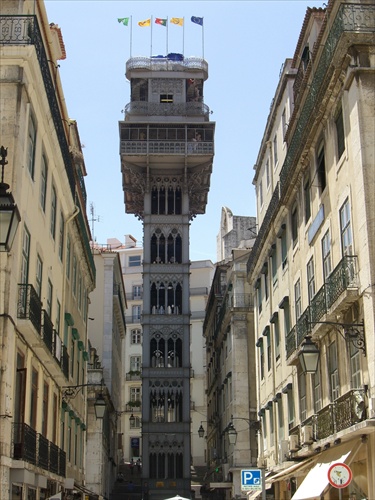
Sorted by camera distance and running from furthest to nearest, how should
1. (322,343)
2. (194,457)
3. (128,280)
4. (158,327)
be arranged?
(128,280) → (194,457) → (158,327) → (322,343)

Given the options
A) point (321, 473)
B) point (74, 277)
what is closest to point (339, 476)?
point (321, 473)

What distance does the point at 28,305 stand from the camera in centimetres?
1644

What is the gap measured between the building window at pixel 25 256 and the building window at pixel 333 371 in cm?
705

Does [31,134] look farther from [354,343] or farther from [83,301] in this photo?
Answer: [83,301]

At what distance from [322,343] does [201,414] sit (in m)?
58.6

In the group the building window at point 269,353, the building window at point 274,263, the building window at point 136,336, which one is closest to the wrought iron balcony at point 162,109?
the building window at point 274,263

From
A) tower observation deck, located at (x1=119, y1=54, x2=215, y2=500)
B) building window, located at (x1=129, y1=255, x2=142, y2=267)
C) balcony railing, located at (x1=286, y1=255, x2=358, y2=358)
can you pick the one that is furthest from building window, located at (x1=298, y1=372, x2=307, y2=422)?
building window, located at (x1=129, y1=255, x2=142, y2=267)

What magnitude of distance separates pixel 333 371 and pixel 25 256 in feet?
24.4

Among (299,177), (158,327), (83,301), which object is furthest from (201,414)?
(299,177)

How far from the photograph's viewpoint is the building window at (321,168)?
19.8 meters

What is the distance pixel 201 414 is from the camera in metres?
76.6

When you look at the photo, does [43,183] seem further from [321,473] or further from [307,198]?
[321,473]

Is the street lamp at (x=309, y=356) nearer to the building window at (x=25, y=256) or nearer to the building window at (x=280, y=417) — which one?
the building window at (x=25, y=256)

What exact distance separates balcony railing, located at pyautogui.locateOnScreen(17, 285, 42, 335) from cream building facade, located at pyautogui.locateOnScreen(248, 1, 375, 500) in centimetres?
551
